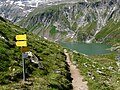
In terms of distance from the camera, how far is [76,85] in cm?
2842

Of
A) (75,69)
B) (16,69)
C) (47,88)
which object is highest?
(75,69)

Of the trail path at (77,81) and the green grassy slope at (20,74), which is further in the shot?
the trail path at (77,81)

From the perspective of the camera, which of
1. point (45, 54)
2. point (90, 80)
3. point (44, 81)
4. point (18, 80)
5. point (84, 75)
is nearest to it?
point (18, 80)

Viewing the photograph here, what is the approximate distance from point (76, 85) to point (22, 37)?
9.11 metres

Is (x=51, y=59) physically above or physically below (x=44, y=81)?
above

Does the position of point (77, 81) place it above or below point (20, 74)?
above

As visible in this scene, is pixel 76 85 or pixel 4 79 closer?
pixel 4 79

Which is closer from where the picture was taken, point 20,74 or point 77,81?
point 20,74

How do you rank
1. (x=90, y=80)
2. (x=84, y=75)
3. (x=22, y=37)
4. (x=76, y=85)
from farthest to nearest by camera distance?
(x=84, y=75) < (x=90, y=80) < (x=76, y=85) < (x=22, y=37)

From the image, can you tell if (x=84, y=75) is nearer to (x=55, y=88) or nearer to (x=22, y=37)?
(x=55, y=88)

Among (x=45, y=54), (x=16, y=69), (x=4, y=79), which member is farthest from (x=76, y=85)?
(x=45, y=54)

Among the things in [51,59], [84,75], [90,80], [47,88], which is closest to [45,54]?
[51,59]

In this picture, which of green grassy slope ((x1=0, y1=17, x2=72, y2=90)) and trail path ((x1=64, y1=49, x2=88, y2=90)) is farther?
trail path ((x1=64, y1=49, x2=88, y2=90))

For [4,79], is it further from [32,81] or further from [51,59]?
[51,59]
